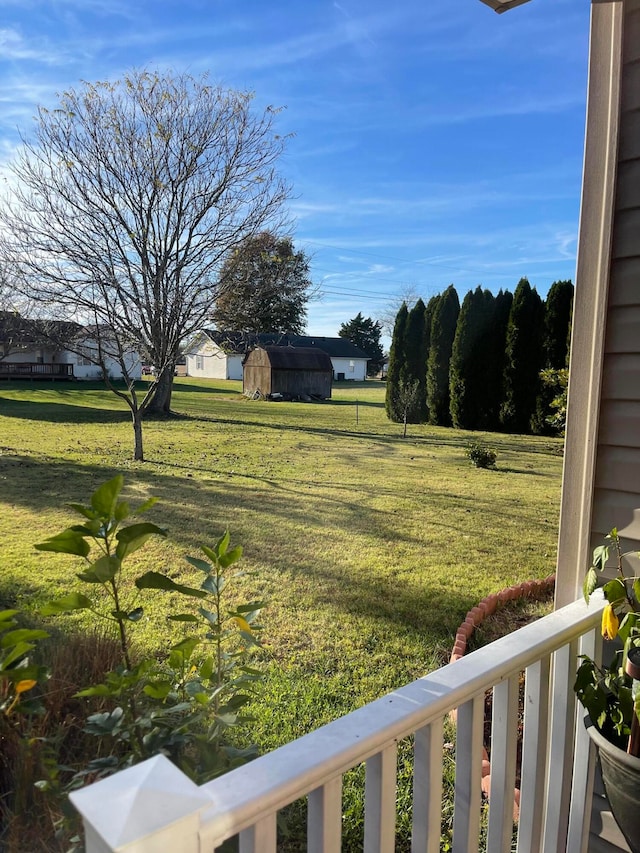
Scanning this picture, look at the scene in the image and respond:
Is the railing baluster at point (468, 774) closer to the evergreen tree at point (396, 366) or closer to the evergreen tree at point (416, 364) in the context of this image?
the evergreen tree at point (396, 366)

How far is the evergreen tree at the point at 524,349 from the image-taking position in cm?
287

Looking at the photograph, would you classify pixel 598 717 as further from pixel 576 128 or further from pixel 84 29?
pixel 576 128

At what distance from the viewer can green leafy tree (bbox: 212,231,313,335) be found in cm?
197

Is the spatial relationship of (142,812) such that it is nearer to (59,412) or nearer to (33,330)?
(33,330)

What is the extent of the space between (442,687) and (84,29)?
59.1 inches

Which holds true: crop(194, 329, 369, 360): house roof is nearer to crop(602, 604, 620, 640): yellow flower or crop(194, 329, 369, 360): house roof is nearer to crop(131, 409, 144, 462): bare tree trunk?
crop(131, 409, 144, 462): bare tree trunk

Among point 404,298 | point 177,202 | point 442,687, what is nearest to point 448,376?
point 404,298

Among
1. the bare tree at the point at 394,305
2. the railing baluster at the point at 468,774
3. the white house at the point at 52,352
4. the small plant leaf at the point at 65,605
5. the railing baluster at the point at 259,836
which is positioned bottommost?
the railing baluster at the point at 468,774

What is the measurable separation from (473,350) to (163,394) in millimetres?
1720

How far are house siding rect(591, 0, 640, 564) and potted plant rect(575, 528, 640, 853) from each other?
0.81ft

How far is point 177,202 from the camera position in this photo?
1868 mm

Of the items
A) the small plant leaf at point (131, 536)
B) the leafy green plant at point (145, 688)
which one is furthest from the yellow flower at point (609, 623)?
the small plant leaf at point (131, 536)

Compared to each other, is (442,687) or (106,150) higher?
(106,150)

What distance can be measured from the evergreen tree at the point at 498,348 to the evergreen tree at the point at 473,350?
2cm
